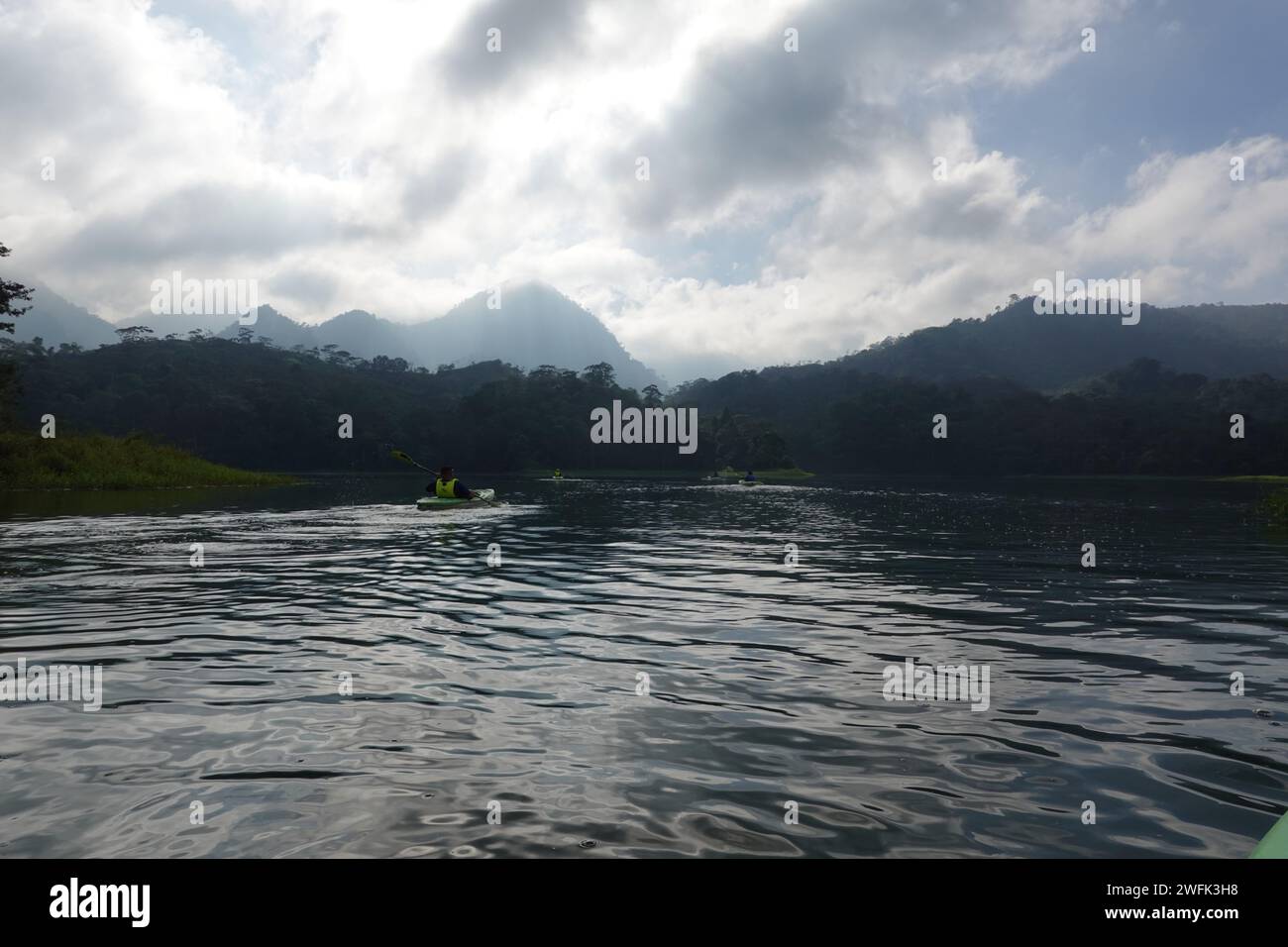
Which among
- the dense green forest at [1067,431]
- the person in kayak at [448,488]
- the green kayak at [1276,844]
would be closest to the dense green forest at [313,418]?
the dense green forest at [1067,431]

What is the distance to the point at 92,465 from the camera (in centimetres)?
4881

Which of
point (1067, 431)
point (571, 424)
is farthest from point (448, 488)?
point (1067, 431)

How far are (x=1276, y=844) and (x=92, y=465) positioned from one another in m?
59.6

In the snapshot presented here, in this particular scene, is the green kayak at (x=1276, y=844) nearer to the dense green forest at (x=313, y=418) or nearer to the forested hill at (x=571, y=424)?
the forested hill at (x=571, y=424)

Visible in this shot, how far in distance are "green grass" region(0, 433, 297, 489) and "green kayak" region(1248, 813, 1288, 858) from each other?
A: 57443mm

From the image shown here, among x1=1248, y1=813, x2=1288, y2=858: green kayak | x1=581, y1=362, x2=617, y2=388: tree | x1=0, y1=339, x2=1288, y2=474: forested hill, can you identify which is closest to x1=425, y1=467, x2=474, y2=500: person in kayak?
x1=1248, y1=813, x2=1288, y2=858: green kayak

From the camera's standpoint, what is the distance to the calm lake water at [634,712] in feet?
16.3

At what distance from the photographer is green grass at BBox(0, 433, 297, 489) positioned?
153 ft

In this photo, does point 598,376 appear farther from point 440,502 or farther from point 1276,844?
point 1276,844

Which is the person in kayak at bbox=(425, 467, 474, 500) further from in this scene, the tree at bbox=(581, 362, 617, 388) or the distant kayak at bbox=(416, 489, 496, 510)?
the tree at bbox=(581, 362, 617, 388)

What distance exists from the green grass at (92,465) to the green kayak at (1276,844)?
5744 centimetres

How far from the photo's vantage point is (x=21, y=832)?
475cm
